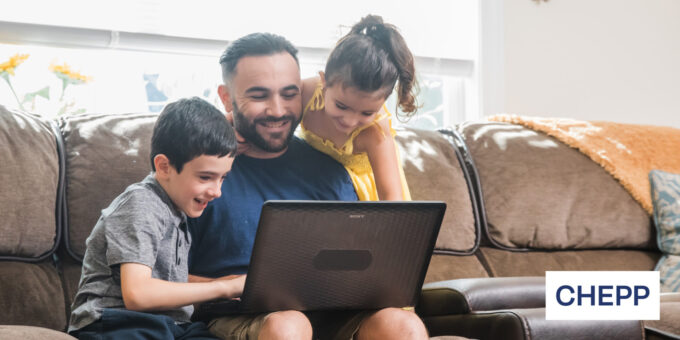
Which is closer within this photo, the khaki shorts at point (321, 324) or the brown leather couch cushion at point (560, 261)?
the khaki shorts at point (321, 324)

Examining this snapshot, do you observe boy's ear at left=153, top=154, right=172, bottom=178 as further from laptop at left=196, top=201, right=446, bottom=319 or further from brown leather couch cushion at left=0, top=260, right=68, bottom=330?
brown leather couch cushion at left=0, top=260, right=68, bottom=330

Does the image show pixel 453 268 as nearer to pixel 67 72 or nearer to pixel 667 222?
pixel 667 222

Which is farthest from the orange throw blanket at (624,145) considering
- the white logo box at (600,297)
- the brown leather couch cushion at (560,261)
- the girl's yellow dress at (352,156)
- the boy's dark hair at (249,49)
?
the boy's dark hair at (249,49)

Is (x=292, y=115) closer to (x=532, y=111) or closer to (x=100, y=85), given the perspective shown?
(x=100, y=85)

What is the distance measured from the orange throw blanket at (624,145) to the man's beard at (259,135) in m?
1.13

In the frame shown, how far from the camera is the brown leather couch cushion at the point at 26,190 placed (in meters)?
1.72

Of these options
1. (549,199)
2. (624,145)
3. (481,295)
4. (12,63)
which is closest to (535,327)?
(481,295)

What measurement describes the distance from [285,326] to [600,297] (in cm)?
71

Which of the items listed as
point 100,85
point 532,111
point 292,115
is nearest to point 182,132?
point 292,115

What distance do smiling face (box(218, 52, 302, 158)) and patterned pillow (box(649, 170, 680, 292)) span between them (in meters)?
1.29

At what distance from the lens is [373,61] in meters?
1.58

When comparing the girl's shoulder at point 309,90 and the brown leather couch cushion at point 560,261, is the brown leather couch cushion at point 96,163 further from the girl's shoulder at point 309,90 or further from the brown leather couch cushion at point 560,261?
the brown leather couch cushion at point 560,261

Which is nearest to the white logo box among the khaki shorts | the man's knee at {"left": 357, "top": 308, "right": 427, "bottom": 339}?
the man's knee at {"left": 357, "top": 308, "right": 427, "bottom": 339}

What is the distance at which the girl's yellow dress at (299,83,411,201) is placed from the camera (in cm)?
171
